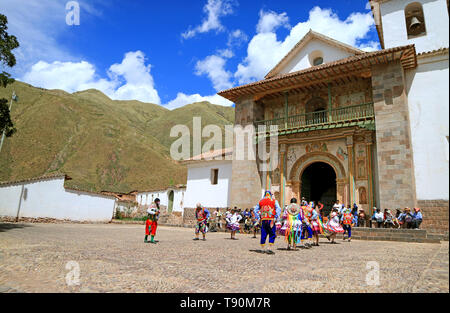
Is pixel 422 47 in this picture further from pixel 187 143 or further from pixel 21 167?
pixel 187 143

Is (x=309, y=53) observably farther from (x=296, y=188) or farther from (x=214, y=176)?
(x=214, y=176)

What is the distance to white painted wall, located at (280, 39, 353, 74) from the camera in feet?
56.7

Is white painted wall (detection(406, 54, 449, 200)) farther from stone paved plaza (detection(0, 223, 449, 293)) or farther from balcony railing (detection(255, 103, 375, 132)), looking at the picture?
stone paved plaza (detection(0, 223, 449, 293))

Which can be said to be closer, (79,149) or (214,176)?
(214,176)

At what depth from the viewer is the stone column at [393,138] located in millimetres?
12102

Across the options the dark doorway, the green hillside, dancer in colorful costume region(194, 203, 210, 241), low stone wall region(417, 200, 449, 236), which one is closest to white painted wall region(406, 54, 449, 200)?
low stone wall region(417, 200, 449, 236)

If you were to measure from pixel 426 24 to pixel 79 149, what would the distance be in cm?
6269

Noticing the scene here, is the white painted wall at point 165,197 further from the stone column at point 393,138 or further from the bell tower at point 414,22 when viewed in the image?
the bell tower at point 414,22

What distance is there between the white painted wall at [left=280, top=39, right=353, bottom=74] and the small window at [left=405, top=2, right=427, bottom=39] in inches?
133

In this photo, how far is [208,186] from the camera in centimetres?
2080

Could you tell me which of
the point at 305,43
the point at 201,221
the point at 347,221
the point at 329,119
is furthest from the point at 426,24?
the point at 201,221

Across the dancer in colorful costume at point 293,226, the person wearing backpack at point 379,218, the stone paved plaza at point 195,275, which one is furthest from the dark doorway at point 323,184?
the stone paved plaza at point 195,275
